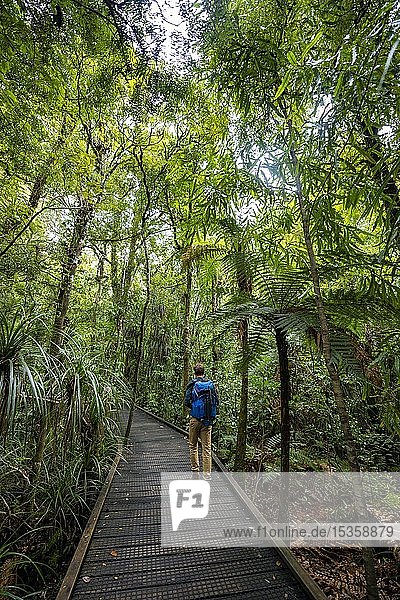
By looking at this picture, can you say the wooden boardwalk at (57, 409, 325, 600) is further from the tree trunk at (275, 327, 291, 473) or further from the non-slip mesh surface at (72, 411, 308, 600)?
the tree trunk at (275, 327, 291, 473)

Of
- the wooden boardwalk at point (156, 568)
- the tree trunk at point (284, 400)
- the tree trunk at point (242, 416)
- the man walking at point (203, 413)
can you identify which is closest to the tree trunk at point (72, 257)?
the man walking at point (203, 413)

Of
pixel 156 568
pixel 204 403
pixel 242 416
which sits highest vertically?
pixel 204 403

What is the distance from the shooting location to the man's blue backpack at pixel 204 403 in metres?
3.22

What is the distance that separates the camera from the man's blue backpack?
322 cm

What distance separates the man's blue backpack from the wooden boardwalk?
2.72 feet

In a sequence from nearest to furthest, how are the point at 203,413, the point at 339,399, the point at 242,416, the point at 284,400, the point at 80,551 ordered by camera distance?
the point at 339,399 < the point at 80,551 < the point at 284,400 < the point at 203,413 < the point at 242,416

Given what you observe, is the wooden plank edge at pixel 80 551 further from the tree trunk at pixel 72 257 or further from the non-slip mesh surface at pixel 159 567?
the tree trunk at pixel 72 257

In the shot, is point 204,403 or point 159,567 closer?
point 159,567

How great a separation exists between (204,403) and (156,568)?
4.58 ft

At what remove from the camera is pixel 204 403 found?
3244 millimetres

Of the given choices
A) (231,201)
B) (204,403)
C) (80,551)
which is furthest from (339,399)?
Result: (80,551)

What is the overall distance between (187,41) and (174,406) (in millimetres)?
6732

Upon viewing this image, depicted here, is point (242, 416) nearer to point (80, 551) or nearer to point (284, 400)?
point (284, 400)

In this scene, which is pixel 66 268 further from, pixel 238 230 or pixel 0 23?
pixel 0 23
